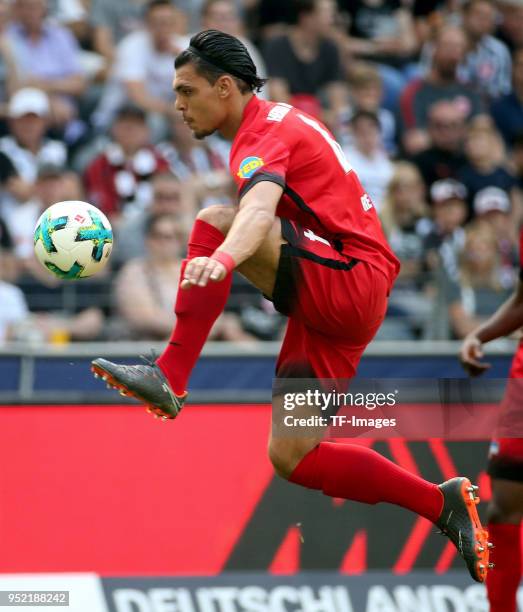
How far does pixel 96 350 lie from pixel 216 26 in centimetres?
483

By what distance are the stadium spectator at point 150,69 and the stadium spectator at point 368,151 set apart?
1.63 m

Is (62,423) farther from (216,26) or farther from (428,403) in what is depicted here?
(216,26)

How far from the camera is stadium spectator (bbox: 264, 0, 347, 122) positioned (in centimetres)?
1208

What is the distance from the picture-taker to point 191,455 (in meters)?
7.08

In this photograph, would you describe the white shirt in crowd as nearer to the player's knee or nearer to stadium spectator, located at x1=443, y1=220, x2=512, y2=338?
stadium spectator, located at x1=443, y1=220, x2=512, y2=338

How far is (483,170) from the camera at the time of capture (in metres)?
11.8

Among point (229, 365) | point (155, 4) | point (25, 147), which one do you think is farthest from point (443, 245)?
point (25, 147)

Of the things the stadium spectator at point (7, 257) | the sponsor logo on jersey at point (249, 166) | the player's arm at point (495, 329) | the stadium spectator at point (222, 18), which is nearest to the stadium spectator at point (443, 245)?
the stadium spectator at point (222, 18)

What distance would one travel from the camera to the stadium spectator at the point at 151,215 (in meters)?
9.98

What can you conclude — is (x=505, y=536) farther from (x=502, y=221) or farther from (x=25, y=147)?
(x=25, y=147)

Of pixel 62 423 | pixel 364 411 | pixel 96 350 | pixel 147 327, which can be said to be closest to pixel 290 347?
pixel 364 411

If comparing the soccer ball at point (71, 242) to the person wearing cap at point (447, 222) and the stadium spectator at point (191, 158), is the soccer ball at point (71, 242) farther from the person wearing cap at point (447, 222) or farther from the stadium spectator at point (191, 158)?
the stadium spectator at point (191, 158)

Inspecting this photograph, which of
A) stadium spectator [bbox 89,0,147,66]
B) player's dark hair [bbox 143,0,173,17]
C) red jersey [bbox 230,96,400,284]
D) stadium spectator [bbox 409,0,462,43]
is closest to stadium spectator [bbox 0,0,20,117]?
stadium spectator [bbox 89,0,147,66]

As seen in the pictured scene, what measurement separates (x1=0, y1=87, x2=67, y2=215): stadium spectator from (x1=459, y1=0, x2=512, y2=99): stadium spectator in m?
4.43
